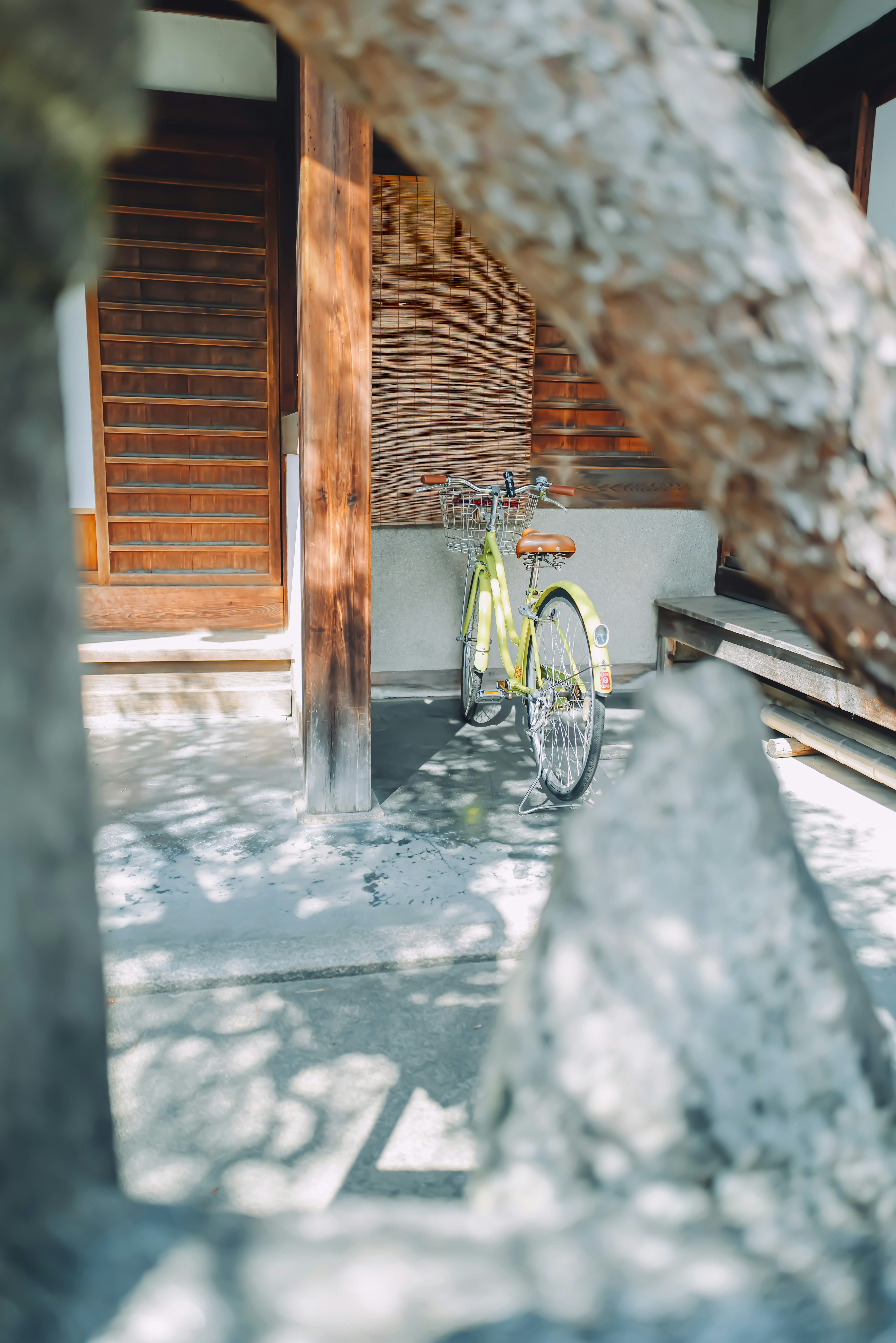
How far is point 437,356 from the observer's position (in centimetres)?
610

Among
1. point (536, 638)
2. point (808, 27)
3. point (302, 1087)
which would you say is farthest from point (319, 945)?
point (808, 27)

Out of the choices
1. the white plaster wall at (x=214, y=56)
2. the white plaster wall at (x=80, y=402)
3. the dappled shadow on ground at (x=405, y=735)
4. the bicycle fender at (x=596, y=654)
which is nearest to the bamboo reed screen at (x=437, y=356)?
the white plaster wall at (x=214, y=56)

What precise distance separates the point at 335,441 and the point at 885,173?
141 inches

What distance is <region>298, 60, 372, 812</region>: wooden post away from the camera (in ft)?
12.1

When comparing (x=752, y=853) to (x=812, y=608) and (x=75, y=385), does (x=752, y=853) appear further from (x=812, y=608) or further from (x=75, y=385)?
(x=75, y=385)

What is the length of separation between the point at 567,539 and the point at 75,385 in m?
3.39

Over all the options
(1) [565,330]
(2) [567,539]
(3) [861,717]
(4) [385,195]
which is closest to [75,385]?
(4) [385,195]

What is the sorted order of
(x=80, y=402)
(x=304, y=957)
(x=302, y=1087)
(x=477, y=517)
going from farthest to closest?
(x=80, y=402), (x=477, y=517), (x=304, y=957), (x=302, y=1087)

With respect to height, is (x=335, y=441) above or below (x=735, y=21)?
below

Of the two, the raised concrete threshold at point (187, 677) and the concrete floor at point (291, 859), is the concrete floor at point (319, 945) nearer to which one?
the concrete floor at point (291, 859)

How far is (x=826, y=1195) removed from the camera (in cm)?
64

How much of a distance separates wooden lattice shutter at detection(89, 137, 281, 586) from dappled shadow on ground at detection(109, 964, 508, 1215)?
4.01 metres

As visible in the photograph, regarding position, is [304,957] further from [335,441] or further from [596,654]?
[335,441]

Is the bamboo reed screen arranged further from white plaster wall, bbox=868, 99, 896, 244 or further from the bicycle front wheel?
white plaster wall, bbox=868, 99, 896, 244
